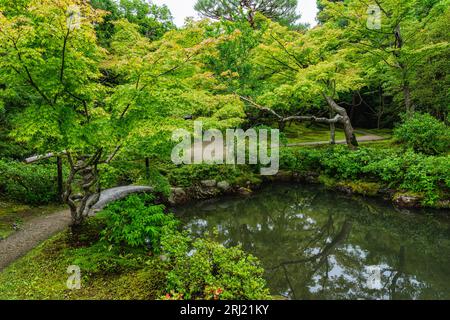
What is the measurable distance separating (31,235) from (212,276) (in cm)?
511

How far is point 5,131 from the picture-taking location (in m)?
8.93

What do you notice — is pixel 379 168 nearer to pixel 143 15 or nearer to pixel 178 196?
pixel 178 196

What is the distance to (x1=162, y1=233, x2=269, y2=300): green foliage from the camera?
4348mm

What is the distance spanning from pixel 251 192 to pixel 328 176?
12.5ft

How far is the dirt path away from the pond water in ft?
12.3

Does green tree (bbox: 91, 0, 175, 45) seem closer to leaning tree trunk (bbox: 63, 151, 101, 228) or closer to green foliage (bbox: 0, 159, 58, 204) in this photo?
green foliage (bbox: 0, 159, 58, 204)

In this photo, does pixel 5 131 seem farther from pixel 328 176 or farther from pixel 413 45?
pixel 413 45

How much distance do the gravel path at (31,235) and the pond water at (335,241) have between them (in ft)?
12.1

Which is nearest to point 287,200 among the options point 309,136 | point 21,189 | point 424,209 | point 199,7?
point 424,209

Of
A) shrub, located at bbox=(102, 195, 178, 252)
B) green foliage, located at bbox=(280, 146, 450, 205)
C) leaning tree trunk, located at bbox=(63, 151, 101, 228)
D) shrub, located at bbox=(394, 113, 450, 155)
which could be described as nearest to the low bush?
green foliage, located at bbox=(280, 146, 450, 205)

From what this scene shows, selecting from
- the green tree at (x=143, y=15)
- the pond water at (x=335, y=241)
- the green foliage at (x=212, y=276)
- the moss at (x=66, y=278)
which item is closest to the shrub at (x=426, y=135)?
the pond water at (x=335, y=241)

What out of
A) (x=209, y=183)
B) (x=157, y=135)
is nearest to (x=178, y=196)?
(x=209, y=183)

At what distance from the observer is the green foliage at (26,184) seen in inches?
365

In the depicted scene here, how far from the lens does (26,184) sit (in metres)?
9.46
